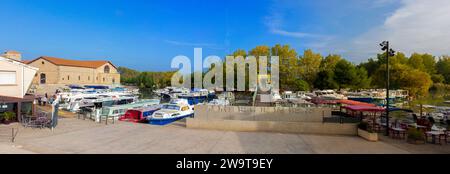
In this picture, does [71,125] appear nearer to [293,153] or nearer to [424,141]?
[293,153]

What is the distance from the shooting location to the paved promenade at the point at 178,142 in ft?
34.5

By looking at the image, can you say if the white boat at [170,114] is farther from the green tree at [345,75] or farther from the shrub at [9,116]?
the green tree at [345,75]

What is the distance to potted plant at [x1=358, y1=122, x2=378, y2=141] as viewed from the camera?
12677 mm

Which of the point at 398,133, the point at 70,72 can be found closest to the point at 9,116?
the point at 398,133

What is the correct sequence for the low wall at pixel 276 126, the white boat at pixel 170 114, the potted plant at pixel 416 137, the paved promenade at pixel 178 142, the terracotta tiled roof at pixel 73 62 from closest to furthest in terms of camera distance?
the paved promenade at pixel 178 142, the potted plant at pixel 416 137, the low wall at pixel 276 126, the white boat at pixel 170 114, the terracotta tiled roof at pixel 73 62

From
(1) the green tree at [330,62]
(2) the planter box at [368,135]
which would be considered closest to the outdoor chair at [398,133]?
(2) the planter box at [368,135]

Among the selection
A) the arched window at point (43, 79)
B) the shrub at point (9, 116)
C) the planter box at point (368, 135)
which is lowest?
the planter box at point (368, 135)

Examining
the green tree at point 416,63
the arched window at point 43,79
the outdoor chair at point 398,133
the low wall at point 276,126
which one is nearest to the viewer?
the outdoor chair at point 398,133

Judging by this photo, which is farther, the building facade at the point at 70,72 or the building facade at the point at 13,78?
the building facade at the point at 70,72

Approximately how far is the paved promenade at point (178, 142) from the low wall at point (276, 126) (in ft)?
2.19

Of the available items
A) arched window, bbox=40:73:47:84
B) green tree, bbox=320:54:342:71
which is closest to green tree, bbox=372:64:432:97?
green tree, bbox=320:54:342:71

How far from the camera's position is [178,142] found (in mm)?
12000

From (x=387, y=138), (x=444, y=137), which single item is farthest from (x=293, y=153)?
(x=444, y=137)
